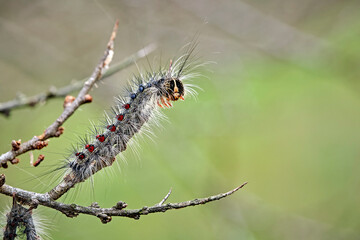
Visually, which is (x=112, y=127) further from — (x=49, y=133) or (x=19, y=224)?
(x=19, y=224)

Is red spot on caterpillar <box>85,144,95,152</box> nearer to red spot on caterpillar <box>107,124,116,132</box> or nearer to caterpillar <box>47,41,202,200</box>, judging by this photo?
caterpillar <box>47,41,202,200</box>

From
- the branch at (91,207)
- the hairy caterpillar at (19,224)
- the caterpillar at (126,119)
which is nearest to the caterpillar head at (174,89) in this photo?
the caterpillar at (126,119)

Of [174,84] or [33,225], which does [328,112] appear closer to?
[174,84]

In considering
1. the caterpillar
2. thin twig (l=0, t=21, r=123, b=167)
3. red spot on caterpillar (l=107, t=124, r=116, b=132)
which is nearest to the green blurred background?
the caterpillar

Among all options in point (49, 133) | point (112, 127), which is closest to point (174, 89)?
point (112, 127)

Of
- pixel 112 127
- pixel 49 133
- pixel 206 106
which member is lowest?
pixel 49 133

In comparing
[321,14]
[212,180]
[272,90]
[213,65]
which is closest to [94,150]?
[212,180]
